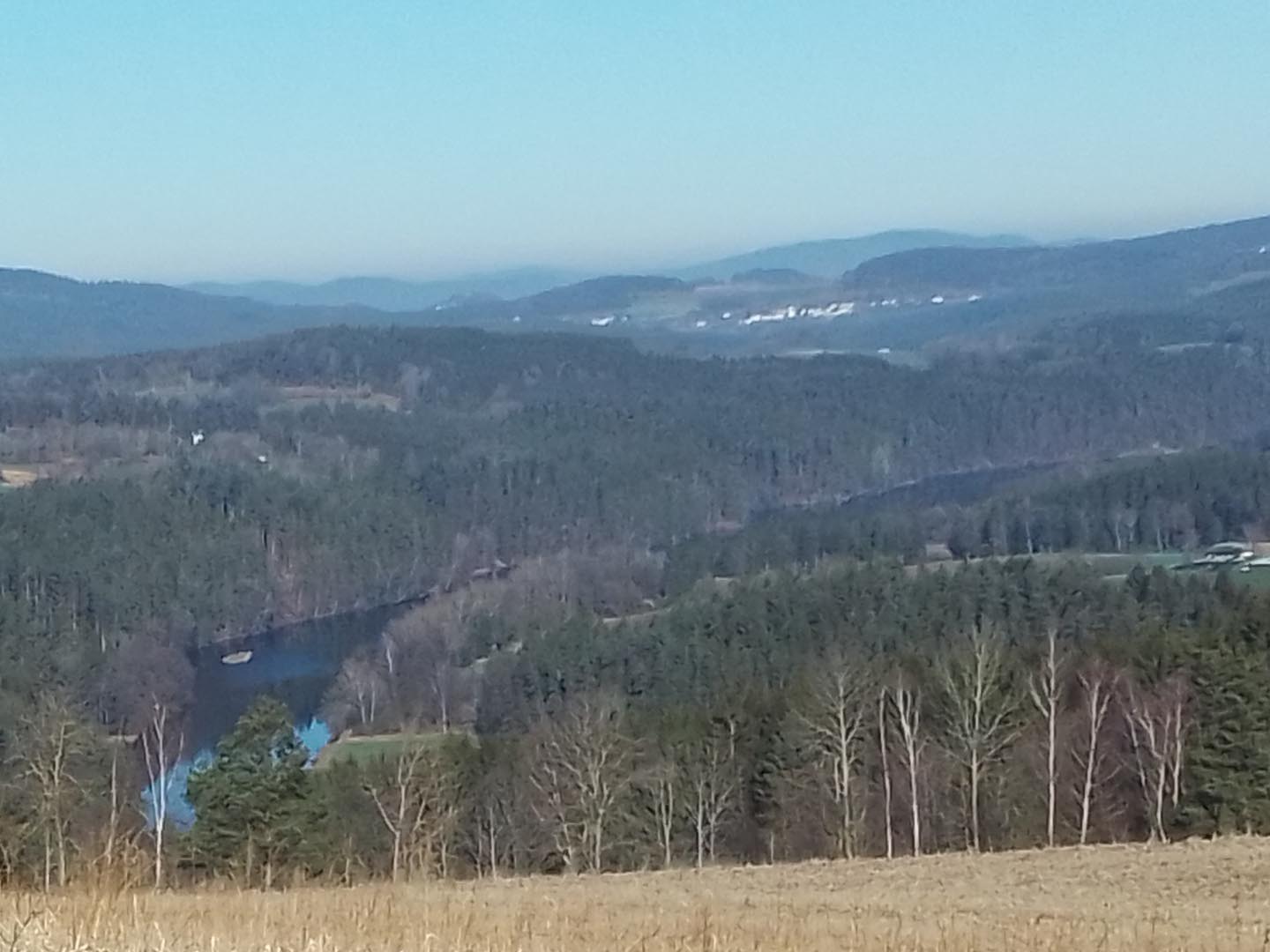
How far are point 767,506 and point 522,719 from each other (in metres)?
71.9

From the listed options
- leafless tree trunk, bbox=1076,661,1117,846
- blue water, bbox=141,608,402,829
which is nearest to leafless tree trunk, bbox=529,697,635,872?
leafless tree trunk, bbox=1076,661,1117,846

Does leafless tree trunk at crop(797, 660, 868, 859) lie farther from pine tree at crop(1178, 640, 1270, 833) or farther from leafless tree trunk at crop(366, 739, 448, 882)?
leafless tree trunk at crop(366, 739, 448, 882)

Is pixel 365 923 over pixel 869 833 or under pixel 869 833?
over

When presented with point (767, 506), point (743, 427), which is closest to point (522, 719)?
point (767, 506)

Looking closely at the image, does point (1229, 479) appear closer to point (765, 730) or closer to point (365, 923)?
point (765, 730)

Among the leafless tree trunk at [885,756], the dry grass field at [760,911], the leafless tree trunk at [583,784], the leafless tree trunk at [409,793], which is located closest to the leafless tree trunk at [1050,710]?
the leafless tree trunk at [885,756]

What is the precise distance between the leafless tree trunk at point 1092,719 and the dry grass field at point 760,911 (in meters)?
8.53

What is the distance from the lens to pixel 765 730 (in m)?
30.0

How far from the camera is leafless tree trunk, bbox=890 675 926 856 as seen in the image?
87.9 ft

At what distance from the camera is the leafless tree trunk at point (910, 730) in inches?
1055

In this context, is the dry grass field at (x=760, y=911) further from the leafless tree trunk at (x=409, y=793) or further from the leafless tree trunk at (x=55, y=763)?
the leafless tree trunk at (x=409, y=793)

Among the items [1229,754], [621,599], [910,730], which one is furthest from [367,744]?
[1229,754]

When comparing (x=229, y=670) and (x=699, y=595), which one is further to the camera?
(x=229, y=670)

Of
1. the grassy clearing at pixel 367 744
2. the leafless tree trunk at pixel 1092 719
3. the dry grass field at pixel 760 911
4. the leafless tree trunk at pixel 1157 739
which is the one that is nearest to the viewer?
the dry grass field at pixel 760 911
